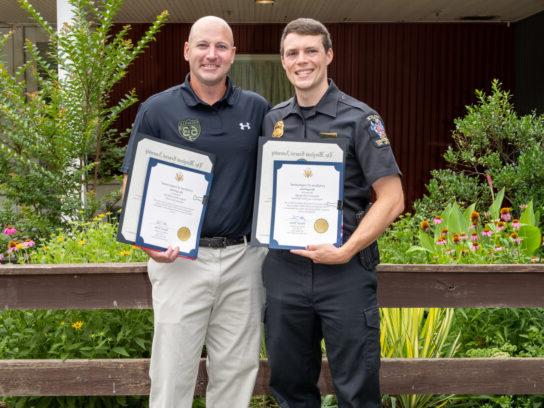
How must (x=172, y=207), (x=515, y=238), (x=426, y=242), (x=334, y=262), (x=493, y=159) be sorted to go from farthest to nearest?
(x=493, y=159)
(x=426, y=242)
(x=515, y=238)
(x=172, y=207)
(x=334, y=262)

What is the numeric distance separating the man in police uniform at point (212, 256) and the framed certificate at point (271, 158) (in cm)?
14

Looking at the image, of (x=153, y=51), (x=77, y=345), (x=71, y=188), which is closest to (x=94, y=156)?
(x=71, y=188)

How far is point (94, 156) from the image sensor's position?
699cm

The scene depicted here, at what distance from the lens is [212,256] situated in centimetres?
263

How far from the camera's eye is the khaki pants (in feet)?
8.57

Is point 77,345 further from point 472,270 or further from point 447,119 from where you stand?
point 447,119

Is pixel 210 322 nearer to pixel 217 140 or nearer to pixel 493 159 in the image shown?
pixel 217 140

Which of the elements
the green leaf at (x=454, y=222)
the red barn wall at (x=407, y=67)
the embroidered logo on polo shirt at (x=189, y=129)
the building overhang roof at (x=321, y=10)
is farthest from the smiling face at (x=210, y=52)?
the red barn wall at (x=407, y=67)

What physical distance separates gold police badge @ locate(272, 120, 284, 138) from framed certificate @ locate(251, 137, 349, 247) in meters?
0.10

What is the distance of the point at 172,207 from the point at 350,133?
0.68 meters

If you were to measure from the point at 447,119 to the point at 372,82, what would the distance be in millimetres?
1154

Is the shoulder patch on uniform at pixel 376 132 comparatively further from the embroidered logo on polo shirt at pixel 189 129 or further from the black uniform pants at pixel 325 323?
the embroidered logo on polo shirt at pixel 189 129

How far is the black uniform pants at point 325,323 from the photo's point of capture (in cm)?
248

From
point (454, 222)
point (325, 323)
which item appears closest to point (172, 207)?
point (325, 323)
